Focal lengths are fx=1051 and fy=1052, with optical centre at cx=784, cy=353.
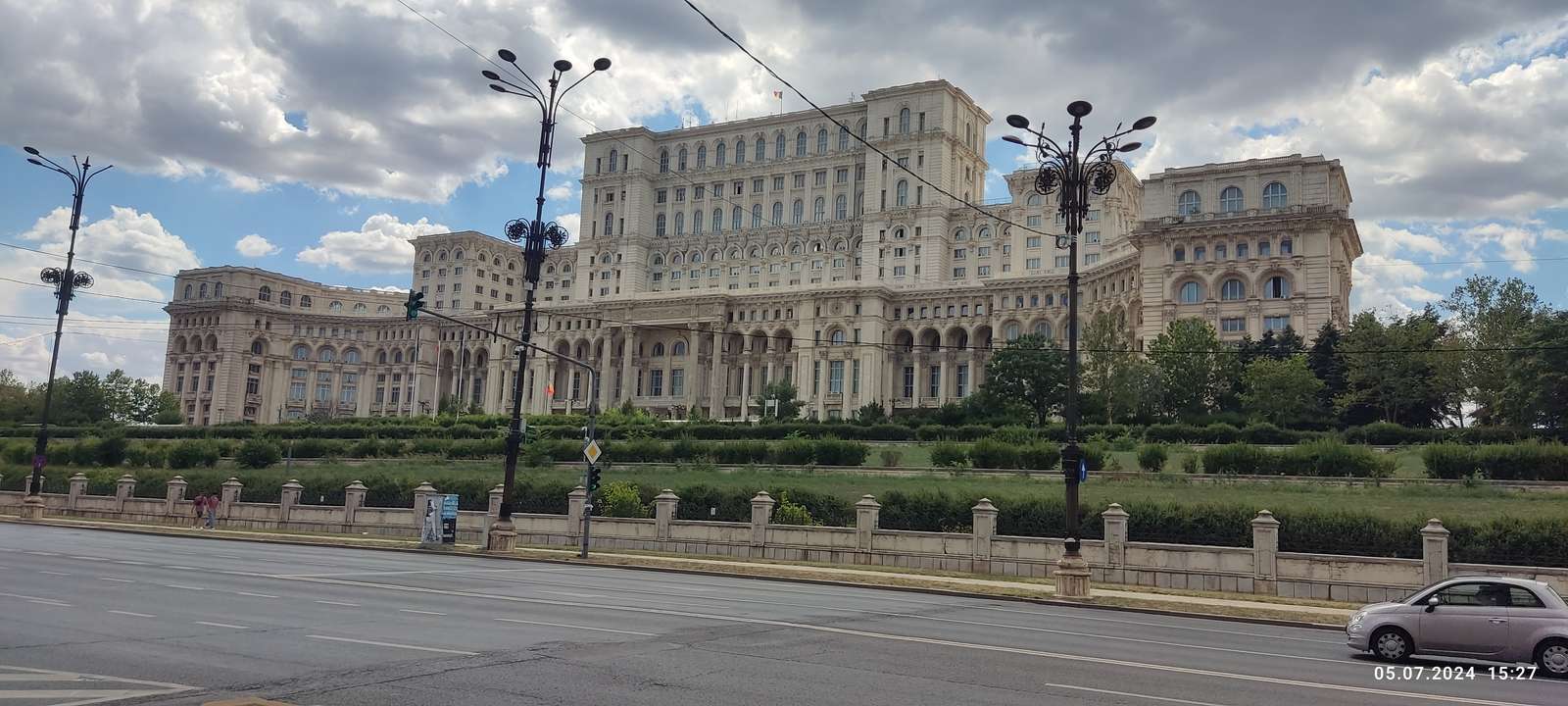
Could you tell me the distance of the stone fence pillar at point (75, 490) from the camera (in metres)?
51.8

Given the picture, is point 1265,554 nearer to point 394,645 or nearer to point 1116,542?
point 1116,542

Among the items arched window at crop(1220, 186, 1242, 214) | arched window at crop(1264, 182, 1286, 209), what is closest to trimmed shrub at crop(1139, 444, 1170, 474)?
arched window at crop(1220, 186, 1242, 214)

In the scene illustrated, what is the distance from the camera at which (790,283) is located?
12619 cm

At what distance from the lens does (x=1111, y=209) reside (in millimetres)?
105500

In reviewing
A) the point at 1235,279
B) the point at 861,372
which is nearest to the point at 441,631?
the point at 1235,279

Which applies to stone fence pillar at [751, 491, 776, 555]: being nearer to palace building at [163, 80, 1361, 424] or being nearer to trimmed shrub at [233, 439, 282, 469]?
trimmed shrub at [233, 439, 282, 469]

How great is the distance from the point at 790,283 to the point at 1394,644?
367ft

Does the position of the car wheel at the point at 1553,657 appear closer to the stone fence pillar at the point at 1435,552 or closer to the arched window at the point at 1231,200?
the stone fence pillar at the point at 1435,552

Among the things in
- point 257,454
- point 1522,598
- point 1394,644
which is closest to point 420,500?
point 257,454

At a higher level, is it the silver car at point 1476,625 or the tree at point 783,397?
the tree at point 783,397

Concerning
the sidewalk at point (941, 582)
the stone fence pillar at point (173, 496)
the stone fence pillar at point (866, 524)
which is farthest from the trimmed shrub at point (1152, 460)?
the stone fence pillar at point (173, 496)

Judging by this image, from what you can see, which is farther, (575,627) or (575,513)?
(575,513)

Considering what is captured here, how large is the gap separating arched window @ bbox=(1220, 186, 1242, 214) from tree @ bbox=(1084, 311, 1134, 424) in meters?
11.8

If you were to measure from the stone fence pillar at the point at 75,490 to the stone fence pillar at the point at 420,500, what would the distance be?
22169 millimetres
